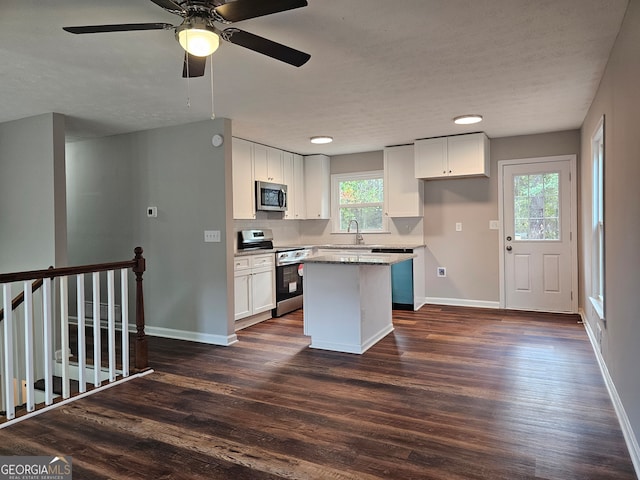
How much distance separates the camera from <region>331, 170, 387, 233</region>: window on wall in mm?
6559

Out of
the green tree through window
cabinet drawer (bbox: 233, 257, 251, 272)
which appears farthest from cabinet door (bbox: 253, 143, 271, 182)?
the green tree through window

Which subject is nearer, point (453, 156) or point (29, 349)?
point (29, 349)

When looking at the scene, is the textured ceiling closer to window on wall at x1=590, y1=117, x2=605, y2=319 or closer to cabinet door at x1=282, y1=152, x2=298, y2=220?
window on wall at x1=590, y1=117, x2=605, y2=319

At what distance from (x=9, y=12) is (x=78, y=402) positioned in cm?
242

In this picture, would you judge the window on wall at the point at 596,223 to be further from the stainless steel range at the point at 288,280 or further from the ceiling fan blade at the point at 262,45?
the stainless steel range at the point at 288,280

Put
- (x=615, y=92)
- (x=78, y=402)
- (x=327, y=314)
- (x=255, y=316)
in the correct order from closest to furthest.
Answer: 1. (x=615, y=92)
2. (x=78, y=402)
3. (x=327, y=314)
4. (x=255, y=316)

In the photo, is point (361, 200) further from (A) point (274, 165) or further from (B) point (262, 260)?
(B) point (262, 260)

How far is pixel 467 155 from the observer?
535 cm

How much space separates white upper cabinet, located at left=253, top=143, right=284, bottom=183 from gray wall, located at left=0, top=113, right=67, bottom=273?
2.21 metres

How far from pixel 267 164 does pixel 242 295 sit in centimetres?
192

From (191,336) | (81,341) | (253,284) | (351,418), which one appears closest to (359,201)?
(253,284)

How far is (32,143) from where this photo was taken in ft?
13.9

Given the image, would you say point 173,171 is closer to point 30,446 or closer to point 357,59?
point 357,59

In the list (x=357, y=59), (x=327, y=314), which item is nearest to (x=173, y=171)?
(x=327, y=314)
